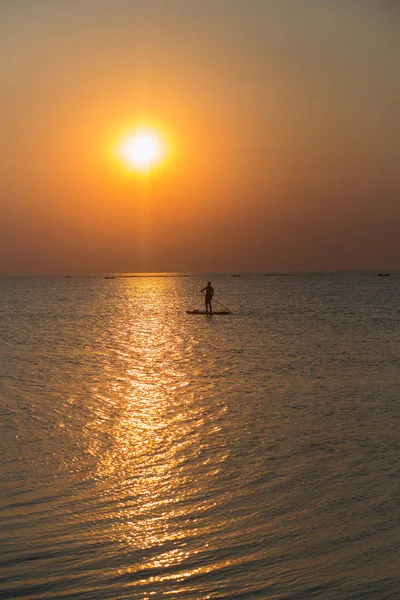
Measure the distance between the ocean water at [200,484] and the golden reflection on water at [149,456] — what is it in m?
0.04

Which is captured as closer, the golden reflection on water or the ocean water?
the ocean water

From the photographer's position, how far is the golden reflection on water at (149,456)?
8383 millimetres

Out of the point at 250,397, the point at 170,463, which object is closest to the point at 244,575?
the point at 170,463

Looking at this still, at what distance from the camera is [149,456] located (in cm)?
1198

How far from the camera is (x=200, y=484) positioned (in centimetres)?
1034

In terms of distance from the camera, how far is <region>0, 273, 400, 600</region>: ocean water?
7.17 metres

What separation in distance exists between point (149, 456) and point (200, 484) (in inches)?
75.4

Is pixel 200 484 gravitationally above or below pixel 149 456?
below

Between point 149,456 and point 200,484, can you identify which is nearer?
point 200,484

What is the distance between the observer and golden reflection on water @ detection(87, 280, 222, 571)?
8383 millimetres

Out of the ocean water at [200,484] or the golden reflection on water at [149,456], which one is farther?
the golden reflection on water at [149,456]

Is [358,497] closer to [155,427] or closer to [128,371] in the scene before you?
[155,427]

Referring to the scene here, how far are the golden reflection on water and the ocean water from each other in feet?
0.12

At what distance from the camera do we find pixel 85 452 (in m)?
12.3
